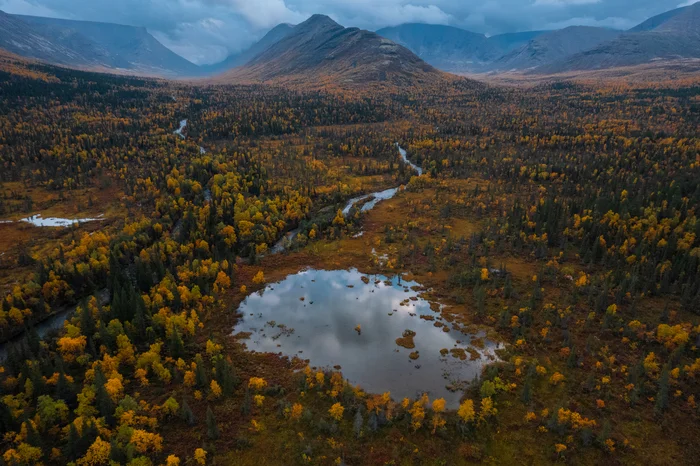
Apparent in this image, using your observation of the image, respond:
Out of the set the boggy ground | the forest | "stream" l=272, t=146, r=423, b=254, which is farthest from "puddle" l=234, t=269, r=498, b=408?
"stream" l=272, t=146, r=423, b=254

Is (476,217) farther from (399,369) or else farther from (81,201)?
(81,201)

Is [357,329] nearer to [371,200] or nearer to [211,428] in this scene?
[211,428]

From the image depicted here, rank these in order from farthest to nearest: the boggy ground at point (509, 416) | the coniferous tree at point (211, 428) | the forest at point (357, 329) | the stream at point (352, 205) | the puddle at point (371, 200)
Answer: the puddle at point (371, 200)
the stream at point (352, 205)
the coniferous tree at point (211, 428)
the forest at point (357, 329)
the boggy ground at point (509, 416)

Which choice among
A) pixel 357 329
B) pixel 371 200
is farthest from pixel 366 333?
pixel 371 200

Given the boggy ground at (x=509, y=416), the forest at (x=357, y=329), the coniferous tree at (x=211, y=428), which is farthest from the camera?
the coniferous tree at (x=211, y=428)

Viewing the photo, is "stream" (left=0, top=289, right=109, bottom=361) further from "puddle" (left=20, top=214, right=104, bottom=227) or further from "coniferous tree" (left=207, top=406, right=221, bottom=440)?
"puddle" (left=20, top=214, right=104, bottom=227)

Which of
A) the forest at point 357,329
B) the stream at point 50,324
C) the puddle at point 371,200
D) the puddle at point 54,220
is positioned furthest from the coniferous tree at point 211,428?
the puddle at point 54,220

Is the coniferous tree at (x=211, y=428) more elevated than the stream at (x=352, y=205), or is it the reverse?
the stream at (x=352, y=205)

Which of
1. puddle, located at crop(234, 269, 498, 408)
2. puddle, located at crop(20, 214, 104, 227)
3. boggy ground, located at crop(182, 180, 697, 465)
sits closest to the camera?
boggy ground, located at crop(182, 180, 697, 465)

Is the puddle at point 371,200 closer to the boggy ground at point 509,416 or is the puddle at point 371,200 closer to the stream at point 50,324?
the boggy ground at point 509,416
